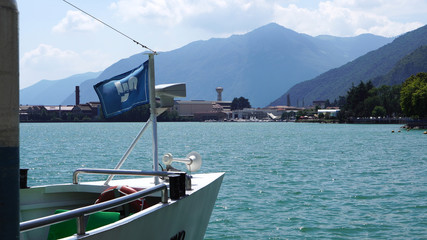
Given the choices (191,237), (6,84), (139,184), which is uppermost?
(6,84)

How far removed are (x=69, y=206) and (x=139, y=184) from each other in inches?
45.9

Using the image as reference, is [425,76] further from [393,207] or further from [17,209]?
[17,209]

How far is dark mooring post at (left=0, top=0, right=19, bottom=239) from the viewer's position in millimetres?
3203

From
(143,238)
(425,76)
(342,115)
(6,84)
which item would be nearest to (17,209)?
(6,84)

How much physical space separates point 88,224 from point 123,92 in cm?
238

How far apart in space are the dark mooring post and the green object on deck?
12.5 ft

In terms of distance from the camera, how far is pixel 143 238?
21.3ft

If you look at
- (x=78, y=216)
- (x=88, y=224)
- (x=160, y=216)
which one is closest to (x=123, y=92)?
(x=88, y=224)

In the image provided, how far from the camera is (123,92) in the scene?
8734 millimetres

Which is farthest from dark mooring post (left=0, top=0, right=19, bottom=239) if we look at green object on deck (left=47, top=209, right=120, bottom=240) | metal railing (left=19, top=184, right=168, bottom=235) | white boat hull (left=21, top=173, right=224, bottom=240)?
green object on deck (left=47, top=209, right=120, bottom=240)

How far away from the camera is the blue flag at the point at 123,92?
341 inches

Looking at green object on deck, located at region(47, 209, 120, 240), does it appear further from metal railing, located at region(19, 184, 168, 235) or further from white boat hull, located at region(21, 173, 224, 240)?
metal railing, located at region(19, 184, 168, 235)

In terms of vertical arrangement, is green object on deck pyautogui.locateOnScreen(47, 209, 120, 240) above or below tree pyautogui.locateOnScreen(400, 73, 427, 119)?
below

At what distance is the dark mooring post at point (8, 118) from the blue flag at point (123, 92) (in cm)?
530
